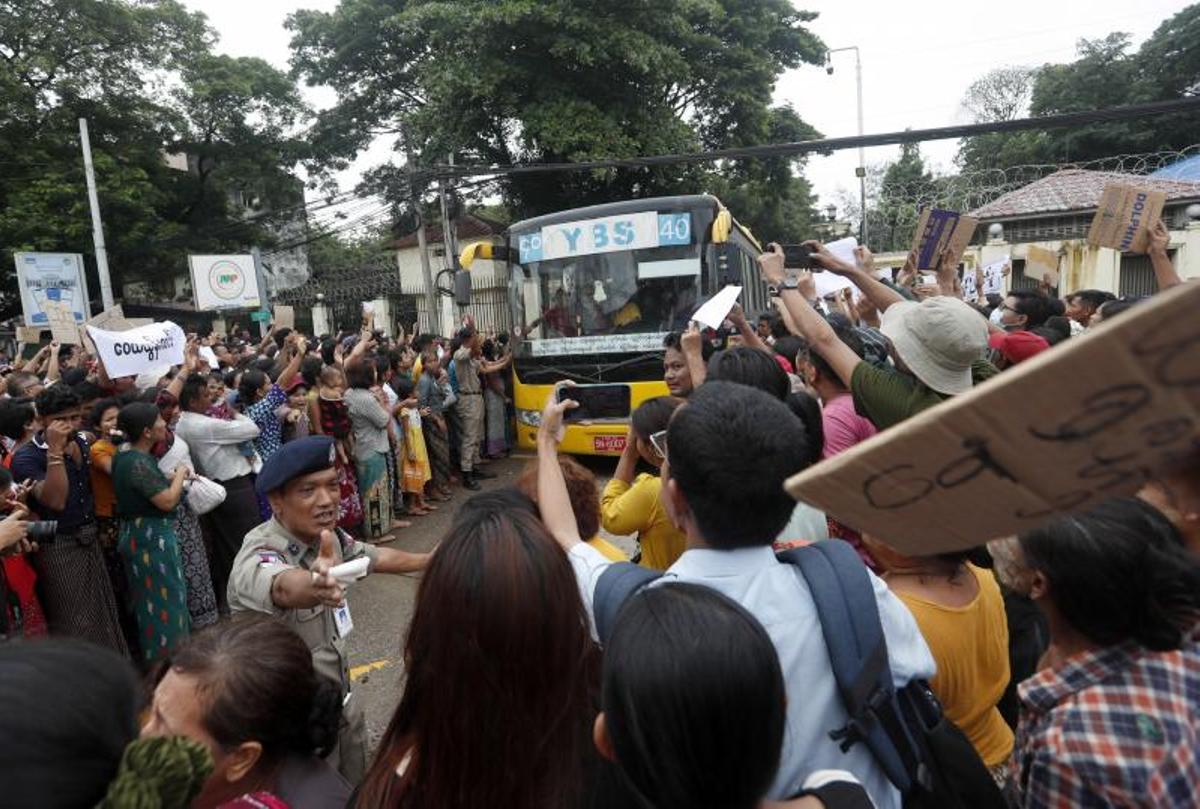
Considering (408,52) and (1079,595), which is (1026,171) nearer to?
(408,52)

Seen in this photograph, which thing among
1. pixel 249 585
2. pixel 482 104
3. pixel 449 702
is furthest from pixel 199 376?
pixel 482 104

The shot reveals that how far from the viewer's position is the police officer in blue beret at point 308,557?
6.94 feet

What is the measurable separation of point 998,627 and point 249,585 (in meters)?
1.98

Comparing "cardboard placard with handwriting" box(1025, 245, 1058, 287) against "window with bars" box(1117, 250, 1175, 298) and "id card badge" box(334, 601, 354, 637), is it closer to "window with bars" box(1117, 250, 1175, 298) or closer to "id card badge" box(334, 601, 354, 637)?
"id card badge" box(334, 601, 354, 637)

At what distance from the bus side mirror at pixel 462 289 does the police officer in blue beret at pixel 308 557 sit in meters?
5.74

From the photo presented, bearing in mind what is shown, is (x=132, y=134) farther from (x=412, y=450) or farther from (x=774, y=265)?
(x=774, y=265)

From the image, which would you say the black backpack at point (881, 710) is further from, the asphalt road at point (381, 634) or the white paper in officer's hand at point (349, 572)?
the asphalt road at point (381, 634)

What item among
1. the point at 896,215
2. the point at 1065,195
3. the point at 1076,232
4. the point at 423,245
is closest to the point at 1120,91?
the point at 896,215

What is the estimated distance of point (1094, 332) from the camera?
637 mm

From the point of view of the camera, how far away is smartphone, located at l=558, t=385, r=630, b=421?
739 centimetres

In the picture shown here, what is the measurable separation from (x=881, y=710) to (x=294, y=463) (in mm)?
1784

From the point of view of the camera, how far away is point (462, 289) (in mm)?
7992

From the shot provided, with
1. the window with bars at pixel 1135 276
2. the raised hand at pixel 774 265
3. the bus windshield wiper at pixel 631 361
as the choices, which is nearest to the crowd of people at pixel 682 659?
the raised hand at pixel 774 265

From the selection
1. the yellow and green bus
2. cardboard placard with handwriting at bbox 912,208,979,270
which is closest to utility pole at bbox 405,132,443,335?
the yellow and green bus
